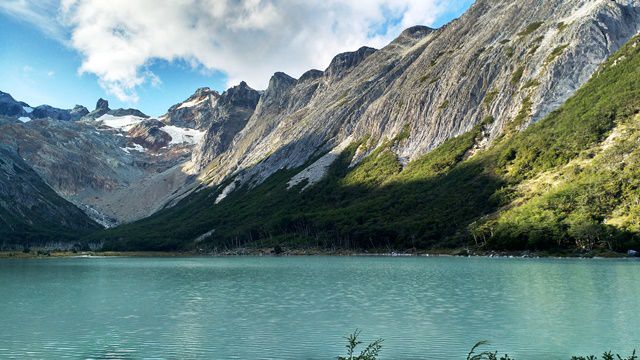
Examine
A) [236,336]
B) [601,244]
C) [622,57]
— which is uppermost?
[622,57]

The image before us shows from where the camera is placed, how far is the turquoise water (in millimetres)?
38062

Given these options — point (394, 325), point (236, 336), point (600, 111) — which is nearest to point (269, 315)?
point (236, 336)

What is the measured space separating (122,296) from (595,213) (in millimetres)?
106960

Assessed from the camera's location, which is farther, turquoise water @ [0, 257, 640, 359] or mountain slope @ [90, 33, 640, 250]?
mountain slope @ [90, 33, 640, 250]

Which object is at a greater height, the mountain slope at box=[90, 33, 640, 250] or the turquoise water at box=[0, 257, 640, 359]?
the mountain slope at box=[90, 33, 640, 250]

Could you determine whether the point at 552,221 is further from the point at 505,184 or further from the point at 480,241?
the point at 505,184

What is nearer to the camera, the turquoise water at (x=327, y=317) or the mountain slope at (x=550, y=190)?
the turquoise water at (x=327, y=317)

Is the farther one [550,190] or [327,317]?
[550,190]

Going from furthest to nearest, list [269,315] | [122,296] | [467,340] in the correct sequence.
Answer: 1. [122,296]
2. [269,315]
3. [467,340]

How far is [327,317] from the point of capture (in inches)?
1983

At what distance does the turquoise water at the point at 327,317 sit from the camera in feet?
125

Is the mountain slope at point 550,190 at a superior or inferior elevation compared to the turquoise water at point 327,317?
superior

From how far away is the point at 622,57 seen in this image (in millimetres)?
187625

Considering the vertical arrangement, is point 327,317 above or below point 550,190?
below
